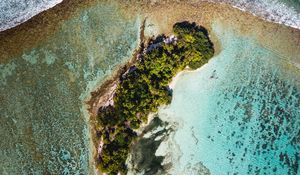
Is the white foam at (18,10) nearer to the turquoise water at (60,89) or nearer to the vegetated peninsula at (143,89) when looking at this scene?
the turquoise water at (60,89)

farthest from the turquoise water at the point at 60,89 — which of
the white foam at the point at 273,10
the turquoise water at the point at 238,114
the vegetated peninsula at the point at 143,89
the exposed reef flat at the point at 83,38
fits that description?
the white foam at the point at 273,10

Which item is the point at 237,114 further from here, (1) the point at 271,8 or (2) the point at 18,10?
(2) the point at 18,10

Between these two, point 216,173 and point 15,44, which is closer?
point 15,44

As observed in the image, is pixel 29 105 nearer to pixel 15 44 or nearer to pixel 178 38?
pixel 15 44

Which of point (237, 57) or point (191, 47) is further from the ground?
point (191, 47)

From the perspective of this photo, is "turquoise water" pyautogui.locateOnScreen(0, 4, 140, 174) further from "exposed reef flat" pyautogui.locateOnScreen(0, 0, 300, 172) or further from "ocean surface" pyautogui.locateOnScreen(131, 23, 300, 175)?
"ocean surface" pyautogui.locateOnScreen(131, 23, 300, 175)

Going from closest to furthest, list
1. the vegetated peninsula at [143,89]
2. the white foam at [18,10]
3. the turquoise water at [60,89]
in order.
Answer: the white foam at [18,10] < the vegetated peninsula at [143,89] < the turquoise water at [60,89]

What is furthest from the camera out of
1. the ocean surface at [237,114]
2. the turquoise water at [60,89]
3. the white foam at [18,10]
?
the ocean surface at [237,114]

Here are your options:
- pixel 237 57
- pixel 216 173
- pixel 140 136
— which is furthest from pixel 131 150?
pixel 237 57

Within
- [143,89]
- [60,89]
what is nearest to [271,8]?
[143,89]
